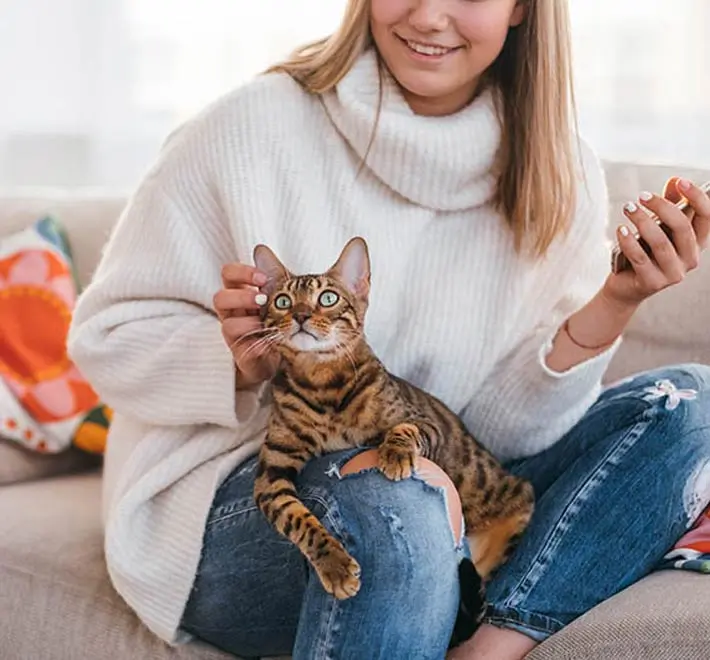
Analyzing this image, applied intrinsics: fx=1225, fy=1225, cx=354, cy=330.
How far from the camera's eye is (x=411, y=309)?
1.66m

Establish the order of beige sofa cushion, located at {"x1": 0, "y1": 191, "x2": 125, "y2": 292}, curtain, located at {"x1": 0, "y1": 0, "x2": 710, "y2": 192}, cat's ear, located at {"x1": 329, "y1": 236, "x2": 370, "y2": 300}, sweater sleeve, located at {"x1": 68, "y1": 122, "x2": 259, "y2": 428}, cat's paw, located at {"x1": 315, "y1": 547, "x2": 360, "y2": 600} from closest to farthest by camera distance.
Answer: cat's paw, located at {"x1": 315, "y1": 547, "x2": 360, "y2": 600}
cat's ear, located at {"x1": 329, "y1": 236, "x2": 370, "y2": 300}
sweater sleeve, located at {"x1": 68, "y1": 122, "x2": 259, "y2": 428}
beige sofa cushion, located at {"x1": 0, "y1": 191, "x2": 125, "y2": 292}
curtain, located at {"x1": 0, "y1": 0, "x2": 710, "y2": 192}

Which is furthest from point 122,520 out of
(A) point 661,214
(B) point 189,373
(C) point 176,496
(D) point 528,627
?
(A) point 661,214

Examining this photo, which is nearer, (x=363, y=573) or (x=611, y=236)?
(x=363, y=573)

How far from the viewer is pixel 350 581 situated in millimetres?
1236

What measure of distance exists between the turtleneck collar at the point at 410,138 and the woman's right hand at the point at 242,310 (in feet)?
1.09

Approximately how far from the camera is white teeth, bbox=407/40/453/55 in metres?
1.59

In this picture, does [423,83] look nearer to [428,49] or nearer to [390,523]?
[428,49]

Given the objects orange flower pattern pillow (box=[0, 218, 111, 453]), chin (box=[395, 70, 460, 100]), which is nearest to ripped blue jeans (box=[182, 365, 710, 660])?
chin (box=[395, 70, 460, 100])

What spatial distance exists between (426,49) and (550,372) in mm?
453

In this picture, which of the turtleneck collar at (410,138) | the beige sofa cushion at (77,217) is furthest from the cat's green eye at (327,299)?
the beige sofa cushion at (77,217)

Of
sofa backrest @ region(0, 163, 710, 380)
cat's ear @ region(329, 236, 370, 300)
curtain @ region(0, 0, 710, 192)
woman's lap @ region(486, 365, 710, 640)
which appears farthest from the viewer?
curtain @ region(0, 0, 710, 192)

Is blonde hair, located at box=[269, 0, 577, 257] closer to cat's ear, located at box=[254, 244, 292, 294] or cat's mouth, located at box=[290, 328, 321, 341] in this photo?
cat's ear, located at box=[254, 244, 292, 294]

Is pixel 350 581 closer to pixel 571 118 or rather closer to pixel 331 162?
pixel 331 162

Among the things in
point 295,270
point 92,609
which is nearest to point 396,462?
point 295,270
